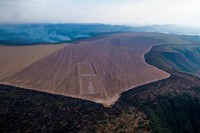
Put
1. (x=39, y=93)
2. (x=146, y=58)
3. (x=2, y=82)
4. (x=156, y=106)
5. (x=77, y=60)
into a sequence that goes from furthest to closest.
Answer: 1. (x=146, y=58)
2. (x=77, y=60)
3. (x=2, y=82)
4. (x=39, y=93)
5. (x=156, y=106)

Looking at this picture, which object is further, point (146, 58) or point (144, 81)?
point (146, 58)

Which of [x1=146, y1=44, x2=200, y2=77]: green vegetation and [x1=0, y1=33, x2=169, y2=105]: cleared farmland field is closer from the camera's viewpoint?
[x1=0, y1=33, x2=169, y2=105]: cleared farmland field

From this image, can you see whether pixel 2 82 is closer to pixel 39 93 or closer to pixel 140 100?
pixel 39 93

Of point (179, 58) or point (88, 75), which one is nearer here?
point (88, 75)

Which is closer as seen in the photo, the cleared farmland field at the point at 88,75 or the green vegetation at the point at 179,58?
the cleared farmland field at the point at 88,75

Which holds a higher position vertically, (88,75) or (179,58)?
(88,75)

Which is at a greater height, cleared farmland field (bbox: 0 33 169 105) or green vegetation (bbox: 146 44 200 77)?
cleared farmland field (bbox: 0 33 169 105)

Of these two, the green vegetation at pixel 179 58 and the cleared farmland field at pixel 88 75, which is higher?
the cleared farmland field at pixel 88 75

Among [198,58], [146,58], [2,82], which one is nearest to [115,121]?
[2,82]
